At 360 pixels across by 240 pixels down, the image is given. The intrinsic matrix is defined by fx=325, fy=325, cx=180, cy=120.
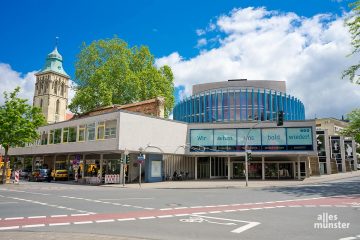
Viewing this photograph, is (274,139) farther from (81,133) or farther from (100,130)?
(81,133)

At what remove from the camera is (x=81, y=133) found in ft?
125

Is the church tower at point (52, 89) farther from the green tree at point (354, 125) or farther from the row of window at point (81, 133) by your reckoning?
the green tree at point (354, 125)

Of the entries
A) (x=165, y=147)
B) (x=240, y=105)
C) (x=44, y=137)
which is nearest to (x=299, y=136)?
(x=165, y=147)

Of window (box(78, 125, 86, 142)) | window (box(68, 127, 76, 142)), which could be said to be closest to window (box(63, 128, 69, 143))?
window (box(68, 127, 76, 142))

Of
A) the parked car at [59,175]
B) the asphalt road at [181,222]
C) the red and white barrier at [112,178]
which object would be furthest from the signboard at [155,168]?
the asphalt road at [181,222]

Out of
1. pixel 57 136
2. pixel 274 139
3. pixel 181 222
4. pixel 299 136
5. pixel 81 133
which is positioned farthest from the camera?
pixel 57 136

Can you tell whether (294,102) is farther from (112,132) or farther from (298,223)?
(298,223)

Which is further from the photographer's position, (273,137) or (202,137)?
(202,137)

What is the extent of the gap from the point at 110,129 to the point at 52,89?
7110 cm

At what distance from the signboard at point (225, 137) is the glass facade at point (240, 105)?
17.6m

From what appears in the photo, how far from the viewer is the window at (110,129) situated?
110 feet

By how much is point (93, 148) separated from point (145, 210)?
78.1 feet

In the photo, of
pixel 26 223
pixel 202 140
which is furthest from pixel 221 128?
pixel 26 223

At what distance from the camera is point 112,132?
3369 cm
